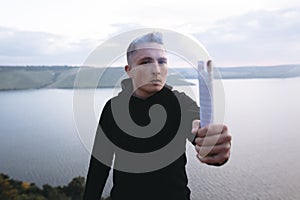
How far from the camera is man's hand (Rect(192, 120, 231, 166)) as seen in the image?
0.44 m

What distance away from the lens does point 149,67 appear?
65 cm

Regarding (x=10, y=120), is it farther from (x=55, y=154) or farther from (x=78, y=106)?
(x=78, y=106)

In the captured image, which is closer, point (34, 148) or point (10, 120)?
point (34, 148)

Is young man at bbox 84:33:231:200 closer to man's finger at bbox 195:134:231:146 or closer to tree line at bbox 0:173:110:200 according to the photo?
man's finger at bbox 195:134:231:146

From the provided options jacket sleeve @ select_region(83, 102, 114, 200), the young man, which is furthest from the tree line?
the young man

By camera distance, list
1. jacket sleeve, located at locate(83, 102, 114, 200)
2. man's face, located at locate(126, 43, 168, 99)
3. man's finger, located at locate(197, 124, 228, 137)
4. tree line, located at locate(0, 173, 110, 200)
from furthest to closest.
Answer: tree line, located at locate(0, 173, 110, 200)
jacket sleeve, located at locate(83, 102, 114, 200)
man's face, located at locate(126, 43, 168, 99)
man's finger, located at locate(197, 124, 228, 137)

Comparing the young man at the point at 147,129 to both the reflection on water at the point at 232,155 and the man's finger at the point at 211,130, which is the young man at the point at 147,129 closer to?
the man's finger at the point at 211,130

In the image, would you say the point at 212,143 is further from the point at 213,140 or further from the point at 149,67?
the point at 149,67

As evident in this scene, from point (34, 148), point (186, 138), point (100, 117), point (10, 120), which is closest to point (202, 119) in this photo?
point (186, 138)

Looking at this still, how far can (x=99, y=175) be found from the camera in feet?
2.69

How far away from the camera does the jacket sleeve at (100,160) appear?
0.78 meters

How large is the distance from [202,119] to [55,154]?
10603mm

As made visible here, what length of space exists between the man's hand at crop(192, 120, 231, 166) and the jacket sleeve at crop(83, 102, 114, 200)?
34cm

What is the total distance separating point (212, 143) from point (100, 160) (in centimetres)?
41
